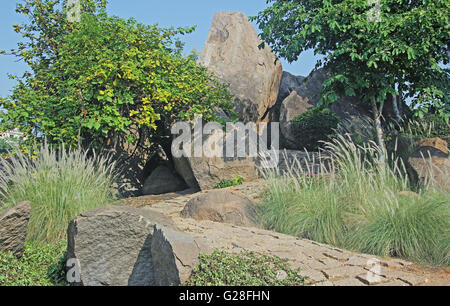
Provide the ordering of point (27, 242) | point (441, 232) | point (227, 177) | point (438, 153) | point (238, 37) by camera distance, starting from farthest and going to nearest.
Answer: point (238, 37) < point (227, 177) < point (438, 153) < point (27, 242) < point (441, 232)

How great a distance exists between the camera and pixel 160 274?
3.57 m

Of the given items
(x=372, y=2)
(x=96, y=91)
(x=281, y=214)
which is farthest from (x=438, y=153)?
(x=96, y=91)

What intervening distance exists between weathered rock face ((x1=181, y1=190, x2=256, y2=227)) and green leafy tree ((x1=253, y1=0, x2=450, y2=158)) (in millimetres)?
3302

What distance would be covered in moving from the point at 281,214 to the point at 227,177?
3.52m

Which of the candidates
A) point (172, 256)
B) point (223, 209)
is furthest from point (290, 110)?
point (172, 256)

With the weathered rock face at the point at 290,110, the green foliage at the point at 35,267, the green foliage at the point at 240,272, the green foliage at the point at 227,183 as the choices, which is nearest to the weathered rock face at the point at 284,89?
the weathered rock face at the point at 290,110

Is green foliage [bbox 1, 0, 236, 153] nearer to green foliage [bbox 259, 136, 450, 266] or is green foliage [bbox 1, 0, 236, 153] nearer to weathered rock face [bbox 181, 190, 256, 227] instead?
weathered rock face [bbox 181, 190, 256, 227]

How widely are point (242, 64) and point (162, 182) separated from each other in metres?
5.50

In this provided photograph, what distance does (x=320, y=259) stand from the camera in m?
3.99

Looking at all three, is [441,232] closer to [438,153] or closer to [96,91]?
[438,153]

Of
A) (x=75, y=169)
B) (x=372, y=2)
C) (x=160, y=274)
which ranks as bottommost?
(x=160, y=274)

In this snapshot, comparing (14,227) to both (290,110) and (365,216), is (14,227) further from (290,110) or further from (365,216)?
(290,110)

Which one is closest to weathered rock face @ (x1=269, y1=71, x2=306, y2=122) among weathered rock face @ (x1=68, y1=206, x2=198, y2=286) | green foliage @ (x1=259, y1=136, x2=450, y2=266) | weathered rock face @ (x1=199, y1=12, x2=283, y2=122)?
weathered rock face @ (x1=199, y1=12, x2=283, y2=122)

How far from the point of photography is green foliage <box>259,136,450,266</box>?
14.5ft
